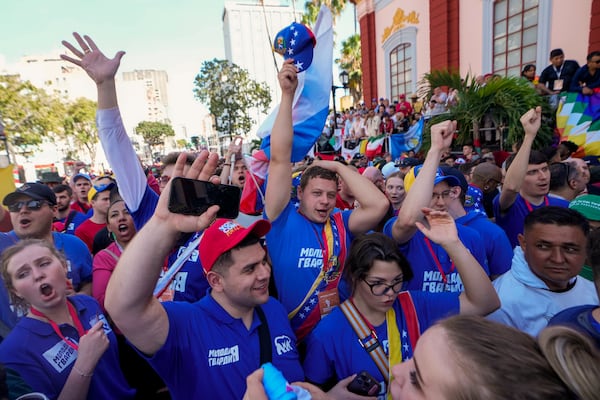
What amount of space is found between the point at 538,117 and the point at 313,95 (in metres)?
1.90

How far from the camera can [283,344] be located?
1.68 metres

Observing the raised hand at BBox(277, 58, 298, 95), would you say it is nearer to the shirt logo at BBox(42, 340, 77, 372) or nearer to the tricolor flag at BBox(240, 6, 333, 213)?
the tricolor flag at BBox(240, 6, 333, 213)

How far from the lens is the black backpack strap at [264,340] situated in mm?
1583

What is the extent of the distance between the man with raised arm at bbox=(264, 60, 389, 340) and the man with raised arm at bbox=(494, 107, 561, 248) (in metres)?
1.31

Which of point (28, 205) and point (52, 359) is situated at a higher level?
point (28, 205)

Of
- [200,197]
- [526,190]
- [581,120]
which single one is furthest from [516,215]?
[581,120]

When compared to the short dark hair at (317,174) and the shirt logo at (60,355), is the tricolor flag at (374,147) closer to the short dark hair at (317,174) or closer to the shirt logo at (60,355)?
the short dark hair at (317,174)

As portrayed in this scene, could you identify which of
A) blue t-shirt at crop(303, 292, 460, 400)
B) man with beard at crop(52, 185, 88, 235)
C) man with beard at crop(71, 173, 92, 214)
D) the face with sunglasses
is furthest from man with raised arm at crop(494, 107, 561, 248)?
man with beard at crop(71, 173, 92, 214)

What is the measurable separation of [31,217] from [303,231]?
2227 millimetres

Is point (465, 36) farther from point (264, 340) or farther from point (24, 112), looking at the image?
point (24, 112)

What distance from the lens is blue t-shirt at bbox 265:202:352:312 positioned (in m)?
2.17

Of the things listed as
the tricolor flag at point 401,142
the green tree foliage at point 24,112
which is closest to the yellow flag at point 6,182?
the tricolor flag at point 401,142

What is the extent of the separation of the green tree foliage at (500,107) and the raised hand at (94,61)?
23.0ft

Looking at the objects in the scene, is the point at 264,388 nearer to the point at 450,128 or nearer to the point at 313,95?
the point at 450,128
